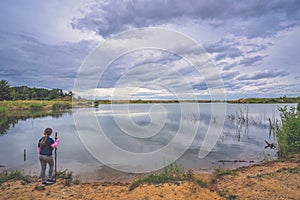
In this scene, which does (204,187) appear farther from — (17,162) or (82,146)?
(82,146)

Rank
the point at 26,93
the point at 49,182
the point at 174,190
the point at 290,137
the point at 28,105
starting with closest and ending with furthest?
the point at 174,190, the point at 49,182, the point at 290,137, the point at 28,105, the point at 26,93

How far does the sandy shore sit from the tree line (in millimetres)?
59553

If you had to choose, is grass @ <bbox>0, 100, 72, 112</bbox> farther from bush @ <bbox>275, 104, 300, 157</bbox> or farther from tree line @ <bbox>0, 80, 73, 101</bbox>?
bush @ <bbox>275, 104, 300, 157</bbox>

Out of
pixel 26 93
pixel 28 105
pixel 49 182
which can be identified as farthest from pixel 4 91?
pixel 49 182

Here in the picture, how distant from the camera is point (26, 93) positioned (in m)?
73.4

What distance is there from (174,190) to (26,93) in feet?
265

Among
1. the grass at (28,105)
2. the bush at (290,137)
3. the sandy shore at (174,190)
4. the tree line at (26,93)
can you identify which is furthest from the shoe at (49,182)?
the tree line at (26,93)

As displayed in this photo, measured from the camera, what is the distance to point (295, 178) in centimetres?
653

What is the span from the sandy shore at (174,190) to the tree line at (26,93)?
195 feet

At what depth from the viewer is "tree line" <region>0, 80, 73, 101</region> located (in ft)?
183

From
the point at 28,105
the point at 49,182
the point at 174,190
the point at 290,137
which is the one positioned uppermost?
the point at 28,105

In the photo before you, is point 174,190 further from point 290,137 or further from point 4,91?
point 4,91

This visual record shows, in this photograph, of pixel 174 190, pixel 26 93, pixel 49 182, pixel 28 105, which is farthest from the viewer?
pixel 26 93

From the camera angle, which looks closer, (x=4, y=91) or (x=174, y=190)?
(x=174, y=190)
